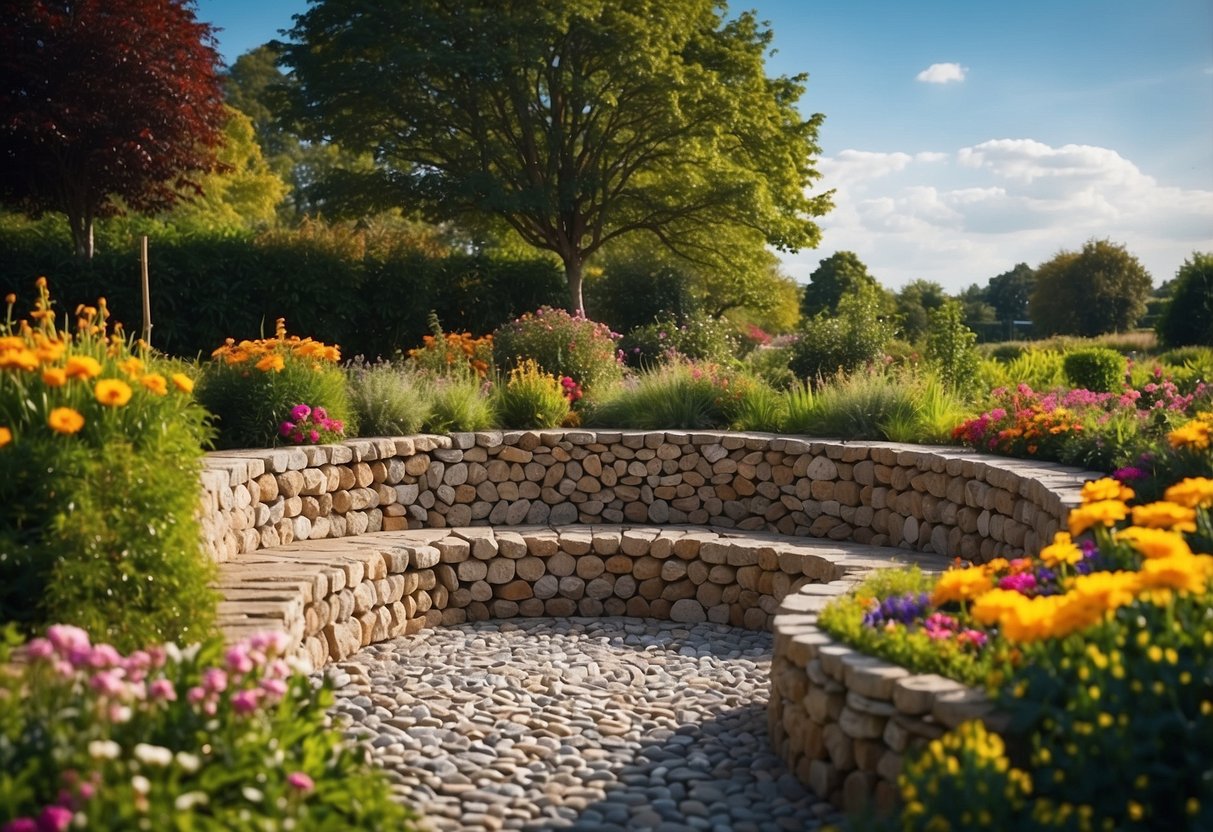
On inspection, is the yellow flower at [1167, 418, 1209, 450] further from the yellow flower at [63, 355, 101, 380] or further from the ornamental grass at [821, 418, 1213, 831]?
the yellow flower at [63, 355, 101, 380]

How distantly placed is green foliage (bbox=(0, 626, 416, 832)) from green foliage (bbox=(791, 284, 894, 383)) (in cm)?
946

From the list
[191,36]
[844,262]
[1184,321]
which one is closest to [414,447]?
[191,36]

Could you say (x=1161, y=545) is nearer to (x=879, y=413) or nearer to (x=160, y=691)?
(x=160, y=691)

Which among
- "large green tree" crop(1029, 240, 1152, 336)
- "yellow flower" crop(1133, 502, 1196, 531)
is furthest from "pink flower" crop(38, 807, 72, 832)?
"large green tree" crop(1029, 240, 1152, 336)

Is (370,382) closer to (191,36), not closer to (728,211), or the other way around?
(191,36)

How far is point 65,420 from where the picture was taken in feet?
11.9

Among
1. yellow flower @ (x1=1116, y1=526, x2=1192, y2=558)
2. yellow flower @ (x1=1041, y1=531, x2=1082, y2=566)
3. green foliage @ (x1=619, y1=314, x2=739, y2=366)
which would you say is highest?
green foliage @ (x1=619, y1=314, x2=739, y2=366)

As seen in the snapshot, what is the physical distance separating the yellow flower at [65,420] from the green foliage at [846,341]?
9.13 metres

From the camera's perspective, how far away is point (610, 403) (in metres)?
8.98

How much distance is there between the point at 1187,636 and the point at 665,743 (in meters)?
2.25

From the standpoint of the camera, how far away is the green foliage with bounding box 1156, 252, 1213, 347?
19078 mm

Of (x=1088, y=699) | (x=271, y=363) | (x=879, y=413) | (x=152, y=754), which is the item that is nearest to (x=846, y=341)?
(x=879, y=413)

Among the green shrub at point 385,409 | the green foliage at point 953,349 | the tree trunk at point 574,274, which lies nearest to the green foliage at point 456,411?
the green shrub at point 385,409

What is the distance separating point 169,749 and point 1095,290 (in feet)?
95.1
